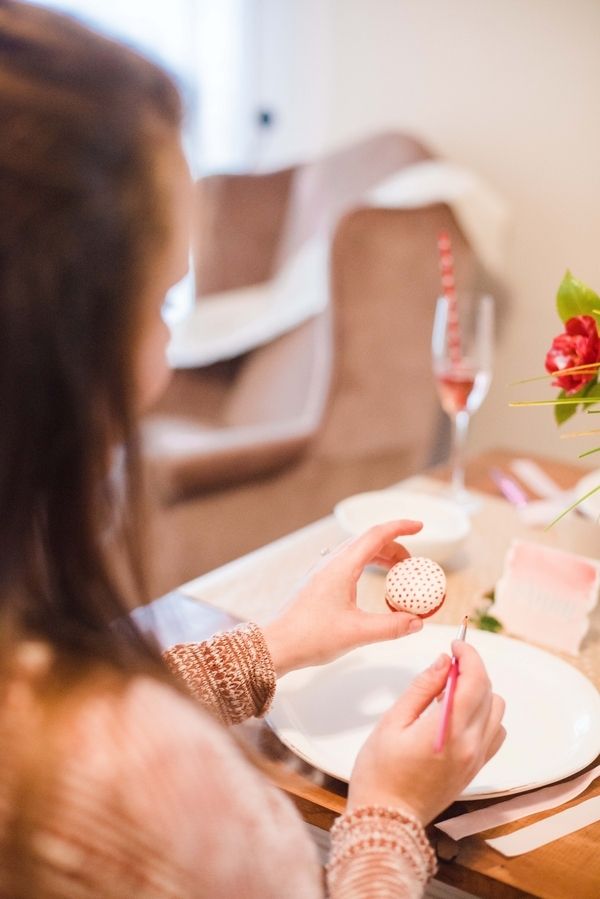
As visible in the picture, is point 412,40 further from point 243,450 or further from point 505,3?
point 243,450

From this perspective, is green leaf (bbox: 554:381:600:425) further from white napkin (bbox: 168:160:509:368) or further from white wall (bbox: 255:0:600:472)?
white wall (bbox: 255:0:600:472)

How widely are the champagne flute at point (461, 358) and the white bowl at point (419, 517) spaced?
19 centimetres

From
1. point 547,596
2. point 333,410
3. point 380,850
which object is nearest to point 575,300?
point 547,596

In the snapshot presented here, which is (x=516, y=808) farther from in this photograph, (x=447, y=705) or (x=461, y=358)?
(x=461, y=358)

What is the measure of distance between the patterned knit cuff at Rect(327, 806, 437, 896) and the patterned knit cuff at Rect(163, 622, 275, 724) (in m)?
0.20

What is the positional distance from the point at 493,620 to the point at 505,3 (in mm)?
2132

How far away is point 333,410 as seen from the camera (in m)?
2.26

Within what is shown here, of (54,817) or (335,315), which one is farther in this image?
(335,315)

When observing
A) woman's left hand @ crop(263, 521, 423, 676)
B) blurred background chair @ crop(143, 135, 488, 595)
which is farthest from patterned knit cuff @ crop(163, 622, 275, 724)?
blurred background chair @ crop(143, 135, 488, 595)

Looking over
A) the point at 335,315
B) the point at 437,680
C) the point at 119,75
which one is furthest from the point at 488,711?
the point at 335,315

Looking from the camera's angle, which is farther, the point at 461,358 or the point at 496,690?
the point at 461,358

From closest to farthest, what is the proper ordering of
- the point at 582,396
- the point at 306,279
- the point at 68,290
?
the point at 68,290
the point at 582,396
the point at 306,279

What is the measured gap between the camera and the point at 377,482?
236cm

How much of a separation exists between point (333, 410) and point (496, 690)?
4.61ft
